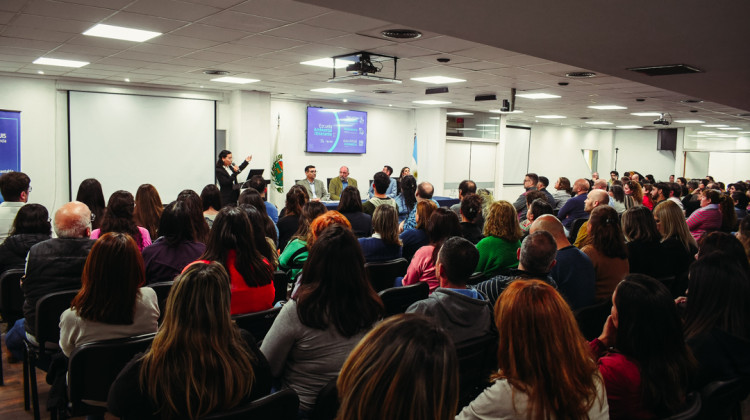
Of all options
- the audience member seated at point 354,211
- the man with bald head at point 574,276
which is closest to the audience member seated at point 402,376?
the man with bald head at point 574,276

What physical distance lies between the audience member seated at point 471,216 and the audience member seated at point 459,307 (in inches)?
87.2

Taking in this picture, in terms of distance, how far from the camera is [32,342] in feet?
9.70

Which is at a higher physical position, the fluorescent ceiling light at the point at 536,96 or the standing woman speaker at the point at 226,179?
the fluorescent ceiling light at the point at 536,96

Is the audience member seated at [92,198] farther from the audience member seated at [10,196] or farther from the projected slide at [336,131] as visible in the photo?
the projected slide at [336,131]

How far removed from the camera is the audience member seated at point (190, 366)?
1.59m

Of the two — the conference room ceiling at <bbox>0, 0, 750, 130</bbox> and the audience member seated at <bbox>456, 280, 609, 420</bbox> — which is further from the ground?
the conference room ceiling at <bbox>0, 0, 750, 130</bbox>

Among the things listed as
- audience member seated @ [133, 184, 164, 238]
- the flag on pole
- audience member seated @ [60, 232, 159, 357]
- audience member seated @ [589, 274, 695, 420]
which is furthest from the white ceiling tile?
the flag on pole

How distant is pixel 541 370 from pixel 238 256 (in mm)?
1814

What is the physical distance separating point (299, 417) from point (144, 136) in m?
8.70

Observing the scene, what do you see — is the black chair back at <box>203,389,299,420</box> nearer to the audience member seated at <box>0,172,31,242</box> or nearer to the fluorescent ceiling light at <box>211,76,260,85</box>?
the audience member seated at <box>0,172,31,242</box>

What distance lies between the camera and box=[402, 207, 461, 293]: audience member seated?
139 inches

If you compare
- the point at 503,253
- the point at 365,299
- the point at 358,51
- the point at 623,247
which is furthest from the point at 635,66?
the point at 358,51

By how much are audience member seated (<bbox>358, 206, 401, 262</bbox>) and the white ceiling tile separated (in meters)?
2.19

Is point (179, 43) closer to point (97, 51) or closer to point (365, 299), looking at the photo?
point (97, 51)
